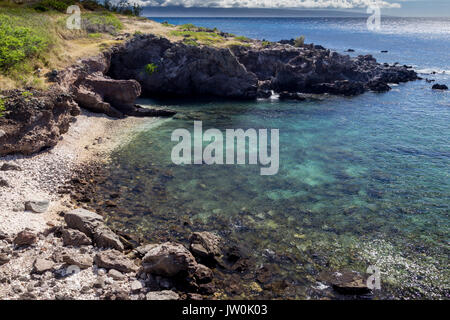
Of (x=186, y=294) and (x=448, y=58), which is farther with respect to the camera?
(x=448, y=58)

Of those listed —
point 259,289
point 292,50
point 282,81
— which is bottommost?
point 259,289

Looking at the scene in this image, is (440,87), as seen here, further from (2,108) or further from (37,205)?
(2,108)

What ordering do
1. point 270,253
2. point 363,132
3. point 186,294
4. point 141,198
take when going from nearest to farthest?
1. point 186,294
2. point 270,253
3. point 141,198
4. point 363,132

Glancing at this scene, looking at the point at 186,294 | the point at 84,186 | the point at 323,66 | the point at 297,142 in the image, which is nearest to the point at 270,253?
the point at 186,294

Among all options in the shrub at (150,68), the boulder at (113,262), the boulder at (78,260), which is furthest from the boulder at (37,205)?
the shrub at (150,68)

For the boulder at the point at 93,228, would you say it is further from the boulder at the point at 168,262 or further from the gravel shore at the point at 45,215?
the boulder at the point at 168,262

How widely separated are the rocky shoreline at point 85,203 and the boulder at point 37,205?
0.20ft

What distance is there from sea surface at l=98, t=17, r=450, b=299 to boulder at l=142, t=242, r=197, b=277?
216 cm

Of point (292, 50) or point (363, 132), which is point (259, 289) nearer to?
point (363, 132)

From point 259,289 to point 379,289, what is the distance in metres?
5.91

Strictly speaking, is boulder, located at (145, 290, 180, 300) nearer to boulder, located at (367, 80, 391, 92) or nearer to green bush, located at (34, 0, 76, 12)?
boulder, located at (367, 80, 391, 92)

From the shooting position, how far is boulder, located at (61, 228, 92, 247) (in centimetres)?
1598

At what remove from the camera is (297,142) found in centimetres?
3472

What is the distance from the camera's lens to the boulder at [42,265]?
44.9 ft
